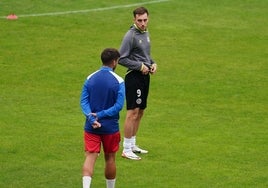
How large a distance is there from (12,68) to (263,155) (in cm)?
830

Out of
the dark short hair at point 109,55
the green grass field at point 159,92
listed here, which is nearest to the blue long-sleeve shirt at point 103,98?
the dark short hair at point 109,55

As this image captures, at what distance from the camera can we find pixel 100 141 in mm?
12812

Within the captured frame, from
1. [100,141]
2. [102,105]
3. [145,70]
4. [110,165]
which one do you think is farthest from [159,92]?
[102,105]

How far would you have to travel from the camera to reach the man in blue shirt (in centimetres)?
1259

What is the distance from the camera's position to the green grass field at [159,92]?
14.6 meters

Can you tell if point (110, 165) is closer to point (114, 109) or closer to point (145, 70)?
point (114, 109)

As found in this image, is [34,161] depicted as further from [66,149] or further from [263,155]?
[263,155]

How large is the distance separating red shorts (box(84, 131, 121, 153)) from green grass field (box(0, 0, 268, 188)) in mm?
1073

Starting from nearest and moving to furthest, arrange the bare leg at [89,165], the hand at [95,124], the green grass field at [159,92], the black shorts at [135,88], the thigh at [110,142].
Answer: the hand at [95,124] < the bare leg at [89,165] < the thigh at [110,142] < the green grass field at [159,92] < the black shorts at [135,88]

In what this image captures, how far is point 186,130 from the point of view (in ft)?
56.2

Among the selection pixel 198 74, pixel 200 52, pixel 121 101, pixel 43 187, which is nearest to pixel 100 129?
pixel 121 101

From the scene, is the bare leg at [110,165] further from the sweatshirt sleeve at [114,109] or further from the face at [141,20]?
the face at [141,20]

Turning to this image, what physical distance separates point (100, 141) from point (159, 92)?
7.43m

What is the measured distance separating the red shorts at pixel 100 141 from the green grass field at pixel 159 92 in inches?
42.2
